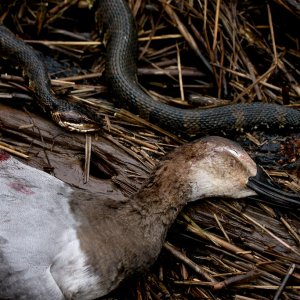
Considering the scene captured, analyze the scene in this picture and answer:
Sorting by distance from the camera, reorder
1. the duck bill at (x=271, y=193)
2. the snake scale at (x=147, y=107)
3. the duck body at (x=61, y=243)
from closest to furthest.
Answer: the duck body at (x=61, y=243), the duck bill at (x=271, y=193), the snake scale at (x=147, y=107)

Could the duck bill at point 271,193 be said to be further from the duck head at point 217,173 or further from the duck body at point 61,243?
the duck body at point 61,243

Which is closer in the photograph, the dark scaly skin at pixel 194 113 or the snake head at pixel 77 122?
the snake head at pixel 77 122

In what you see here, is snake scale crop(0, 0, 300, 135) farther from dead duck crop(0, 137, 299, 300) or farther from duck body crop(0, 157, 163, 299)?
duck body crop(0, 157, 163, 299)

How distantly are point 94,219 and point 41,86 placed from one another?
168 centimetres

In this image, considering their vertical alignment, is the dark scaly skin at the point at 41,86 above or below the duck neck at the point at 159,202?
above

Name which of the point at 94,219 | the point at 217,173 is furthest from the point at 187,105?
the point at 94,219

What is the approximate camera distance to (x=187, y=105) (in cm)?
482

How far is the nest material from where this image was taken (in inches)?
144

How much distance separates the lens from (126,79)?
4.81m

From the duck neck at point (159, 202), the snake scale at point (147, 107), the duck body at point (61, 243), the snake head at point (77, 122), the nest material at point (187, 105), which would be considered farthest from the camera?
the snake scale at point (147, 107)

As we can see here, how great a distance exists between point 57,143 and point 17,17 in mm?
1557

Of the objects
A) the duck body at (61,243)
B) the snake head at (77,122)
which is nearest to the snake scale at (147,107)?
the snake head at (77,122)

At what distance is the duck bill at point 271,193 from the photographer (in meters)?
3.78

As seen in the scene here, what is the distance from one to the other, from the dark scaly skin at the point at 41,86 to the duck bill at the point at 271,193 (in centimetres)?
126
